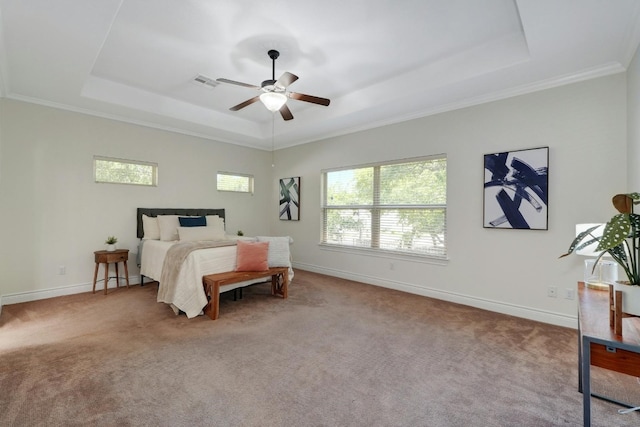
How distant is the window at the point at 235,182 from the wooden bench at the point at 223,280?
2615 mm

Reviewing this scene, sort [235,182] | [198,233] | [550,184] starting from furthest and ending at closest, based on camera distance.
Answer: [235,182] → [198,233] → [550,184]

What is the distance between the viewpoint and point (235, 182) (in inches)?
244

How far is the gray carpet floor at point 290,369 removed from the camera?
178cm

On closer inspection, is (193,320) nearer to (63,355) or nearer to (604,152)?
(63,355)

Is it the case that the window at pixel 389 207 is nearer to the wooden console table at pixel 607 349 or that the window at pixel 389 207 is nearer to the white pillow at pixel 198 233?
the white pillow at pixel 198 233

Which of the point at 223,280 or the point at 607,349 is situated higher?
the point at 607,349

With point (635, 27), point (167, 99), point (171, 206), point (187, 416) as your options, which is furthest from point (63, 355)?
point (635, 27)

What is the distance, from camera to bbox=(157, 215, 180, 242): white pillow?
462 centimetres

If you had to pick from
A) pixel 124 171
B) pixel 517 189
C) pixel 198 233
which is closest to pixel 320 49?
pixel 517 189

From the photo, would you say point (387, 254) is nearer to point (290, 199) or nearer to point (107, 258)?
point (290, 199)

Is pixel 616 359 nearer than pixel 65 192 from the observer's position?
Yes

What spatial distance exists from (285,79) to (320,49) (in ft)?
2.19

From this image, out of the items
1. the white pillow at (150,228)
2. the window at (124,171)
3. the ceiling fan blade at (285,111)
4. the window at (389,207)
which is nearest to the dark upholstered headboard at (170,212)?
the white pillow at (150,228)

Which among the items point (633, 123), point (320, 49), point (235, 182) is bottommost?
point (235, 182)
